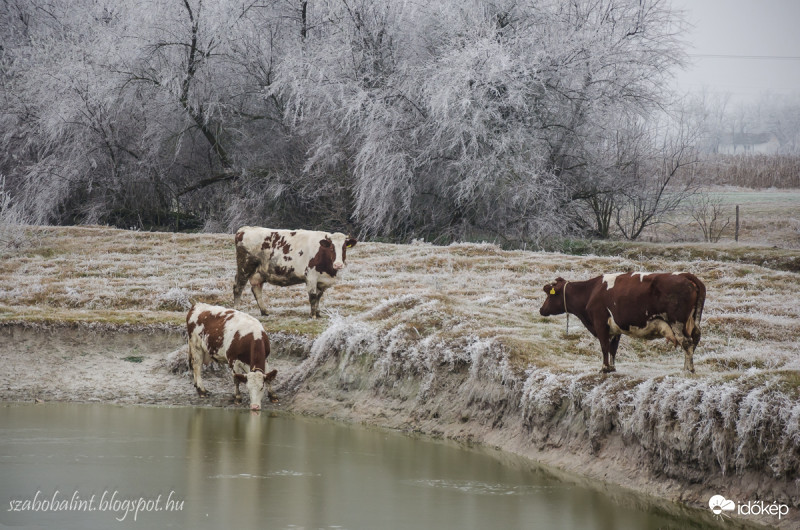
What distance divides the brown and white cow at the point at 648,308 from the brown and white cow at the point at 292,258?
718 cm

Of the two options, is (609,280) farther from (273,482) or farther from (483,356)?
(273,482)

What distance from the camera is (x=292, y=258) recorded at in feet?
63.4

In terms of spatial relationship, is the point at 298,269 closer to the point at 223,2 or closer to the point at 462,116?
the point at 462,116

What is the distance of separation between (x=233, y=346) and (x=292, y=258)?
3.79 metres

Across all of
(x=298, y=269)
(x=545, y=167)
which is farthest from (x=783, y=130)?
(x=298, y=269)

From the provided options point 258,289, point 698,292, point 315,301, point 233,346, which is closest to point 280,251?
point 258,289

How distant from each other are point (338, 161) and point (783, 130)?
506ft

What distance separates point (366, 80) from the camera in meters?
35.2

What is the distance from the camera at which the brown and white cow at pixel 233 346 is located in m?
15.5

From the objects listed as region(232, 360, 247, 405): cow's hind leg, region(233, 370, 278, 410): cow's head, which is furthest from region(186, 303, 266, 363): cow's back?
region(233, 370, 278, 410): cow's head

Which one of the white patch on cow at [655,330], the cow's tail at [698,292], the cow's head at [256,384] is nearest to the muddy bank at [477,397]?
the white patch on cow at [655,330]

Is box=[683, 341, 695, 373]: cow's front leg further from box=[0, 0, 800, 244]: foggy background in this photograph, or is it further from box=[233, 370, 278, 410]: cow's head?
box=[0, 0, 800, 244]: foggy background

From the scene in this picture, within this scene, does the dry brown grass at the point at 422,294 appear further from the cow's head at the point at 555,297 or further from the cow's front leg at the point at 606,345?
the cow's head at the point at 555,297

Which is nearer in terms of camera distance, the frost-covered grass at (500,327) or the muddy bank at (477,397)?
the muddy bank at (477,397)
